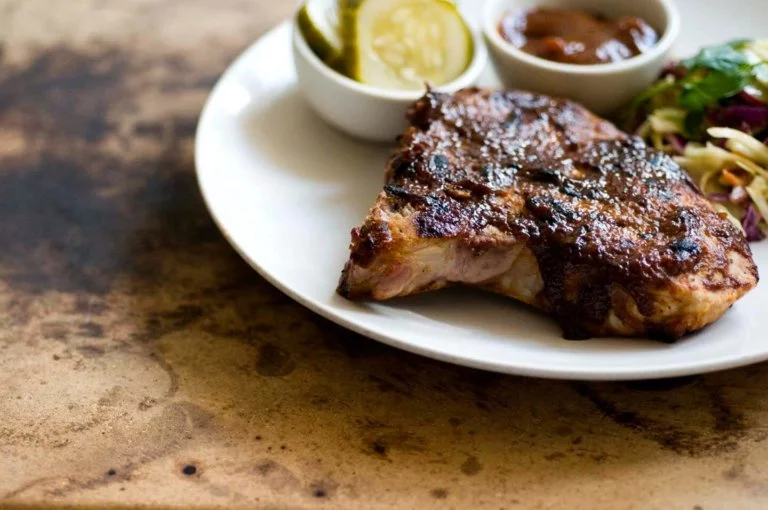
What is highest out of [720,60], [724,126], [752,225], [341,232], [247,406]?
[720,60]

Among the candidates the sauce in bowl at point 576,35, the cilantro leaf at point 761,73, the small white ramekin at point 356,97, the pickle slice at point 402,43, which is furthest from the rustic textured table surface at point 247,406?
the sauce in bowl at point 576,35

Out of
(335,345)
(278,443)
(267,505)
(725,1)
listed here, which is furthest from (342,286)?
(725,1)

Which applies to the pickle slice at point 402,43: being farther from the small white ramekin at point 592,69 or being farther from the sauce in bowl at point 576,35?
the sauce in bowl at point 576,35

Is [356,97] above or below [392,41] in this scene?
below

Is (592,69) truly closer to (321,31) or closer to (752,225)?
(752,225)

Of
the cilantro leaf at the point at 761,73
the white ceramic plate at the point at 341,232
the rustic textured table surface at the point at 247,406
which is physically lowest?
the rustic textured table surface at the point at 247,406

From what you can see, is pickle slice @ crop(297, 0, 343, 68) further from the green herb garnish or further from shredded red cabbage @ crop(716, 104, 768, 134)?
shredded red cabbage @ crop(716, 104, 768, 134)

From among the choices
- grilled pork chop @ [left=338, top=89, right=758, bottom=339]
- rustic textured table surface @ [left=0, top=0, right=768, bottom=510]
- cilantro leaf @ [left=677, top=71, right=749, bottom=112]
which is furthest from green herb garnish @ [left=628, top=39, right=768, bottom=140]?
rustic textured table surface @ [left=0, top=0, right=768, bottom=510]

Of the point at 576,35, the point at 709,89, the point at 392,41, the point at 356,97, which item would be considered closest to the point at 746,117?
the point at 709,89
